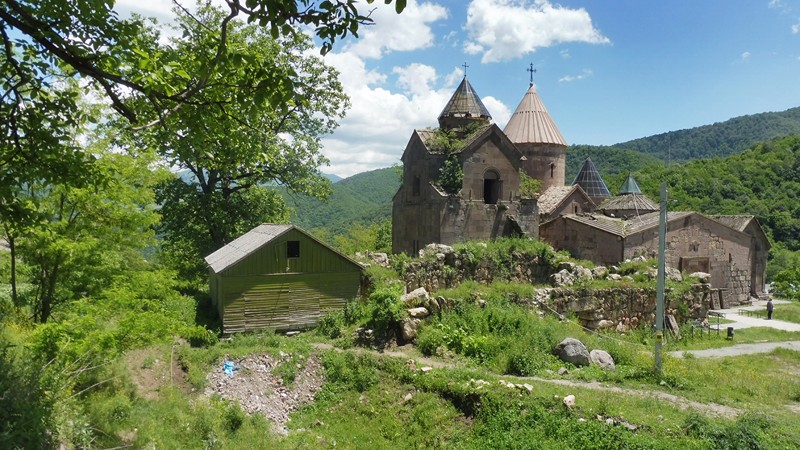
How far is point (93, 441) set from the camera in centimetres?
681

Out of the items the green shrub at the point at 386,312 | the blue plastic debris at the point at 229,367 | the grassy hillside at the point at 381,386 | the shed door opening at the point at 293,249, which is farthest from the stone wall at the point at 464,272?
the blue plastic debris at the point at 229,367

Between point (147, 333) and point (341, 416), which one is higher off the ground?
point (147, 333)

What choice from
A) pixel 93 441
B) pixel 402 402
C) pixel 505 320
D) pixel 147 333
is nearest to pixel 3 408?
pixel 93 441

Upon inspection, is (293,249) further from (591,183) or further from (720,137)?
(720,137)

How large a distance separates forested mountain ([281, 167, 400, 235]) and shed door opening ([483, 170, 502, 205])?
38.2 m

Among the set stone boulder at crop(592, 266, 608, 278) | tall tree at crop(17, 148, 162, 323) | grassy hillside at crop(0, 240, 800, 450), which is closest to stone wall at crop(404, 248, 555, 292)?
grassy hillside at crop(0, 240, 800, 450)

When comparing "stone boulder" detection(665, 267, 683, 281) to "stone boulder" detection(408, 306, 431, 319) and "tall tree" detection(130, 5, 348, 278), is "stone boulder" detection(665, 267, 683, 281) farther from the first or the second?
"tall tree" detection(130, 5, 348, 278)

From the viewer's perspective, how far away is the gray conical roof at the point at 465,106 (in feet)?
64.8

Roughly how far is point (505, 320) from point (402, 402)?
413 centimetres

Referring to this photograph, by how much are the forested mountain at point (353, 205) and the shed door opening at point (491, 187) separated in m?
38.2

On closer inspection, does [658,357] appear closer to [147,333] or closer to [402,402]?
[402,402]

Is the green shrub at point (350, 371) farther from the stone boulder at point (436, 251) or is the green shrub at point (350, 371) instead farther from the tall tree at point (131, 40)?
the tall tree at point (131, 40)

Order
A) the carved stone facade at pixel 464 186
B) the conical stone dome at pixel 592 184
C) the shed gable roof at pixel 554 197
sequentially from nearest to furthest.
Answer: the carved stone facade at pixel 464 186 < the shed gable roof at pixel 554 197 < the conical stone dome at pixel 592 184

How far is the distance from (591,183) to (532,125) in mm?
5696
